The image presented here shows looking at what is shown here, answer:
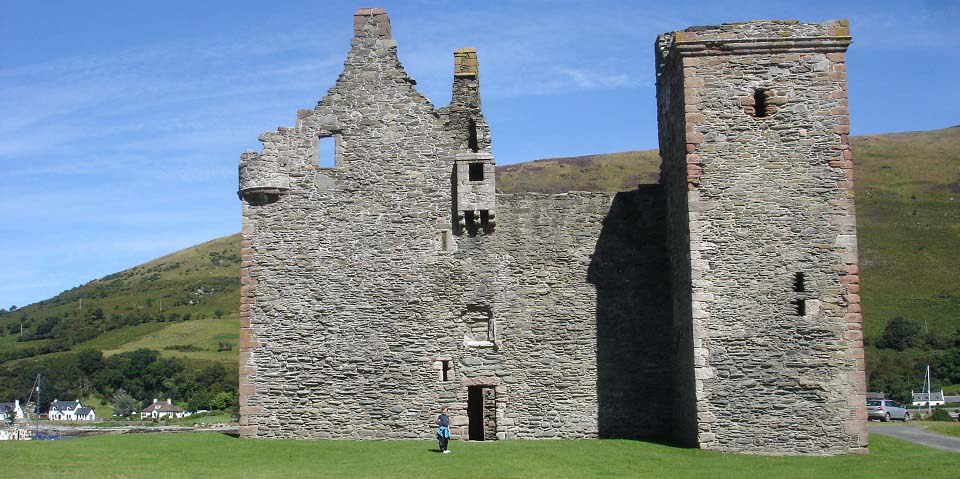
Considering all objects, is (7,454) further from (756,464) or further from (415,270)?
(756,464)

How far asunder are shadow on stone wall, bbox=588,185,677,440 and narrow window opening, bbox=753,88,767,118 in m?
3.41

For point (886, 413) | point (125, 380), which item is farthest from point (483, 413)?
point (125, 380)

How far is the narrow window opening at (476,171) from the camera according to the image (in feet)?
76.5

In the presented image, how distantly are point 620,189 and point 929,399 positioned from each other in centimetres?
6362

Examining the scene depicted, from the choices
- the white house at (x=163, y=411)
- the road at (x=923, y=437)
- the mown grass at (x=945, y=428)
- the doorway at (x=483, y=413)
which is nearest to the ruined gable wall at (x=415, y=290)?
the doorway at (x=483, y=413)

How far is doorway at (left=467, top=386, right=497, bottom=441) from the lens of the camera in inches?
901

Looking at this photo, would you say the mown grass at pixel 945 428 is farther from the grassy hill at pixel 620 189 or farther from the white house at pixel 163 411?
the white house at pixel 163 411

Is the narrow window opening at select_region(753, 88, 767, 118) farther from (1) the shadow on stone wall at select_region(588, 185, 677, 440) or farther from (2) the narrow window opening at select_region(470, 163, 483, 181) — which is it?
(2) the narrow window opening at select_region(470, 163, 483, 181)

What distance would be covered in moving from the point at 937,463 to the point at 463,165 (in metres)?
12.1

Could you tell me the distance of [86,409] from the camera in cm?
7500

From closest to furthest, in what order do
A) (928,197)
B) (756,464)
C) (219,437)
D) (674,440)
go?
(756,464), (674,440), (219,437), (928,197)

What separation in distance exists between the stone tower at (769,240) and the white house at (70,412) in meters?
61.1

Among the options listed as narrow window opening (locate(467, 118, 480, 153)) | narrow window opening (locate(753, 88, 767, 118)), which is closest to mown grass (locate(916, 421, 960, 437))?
narrow window opening (locate(753, 88, 767, 118))

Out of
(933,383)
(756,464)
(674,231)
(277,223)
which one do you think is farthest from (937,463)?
(933,383)
